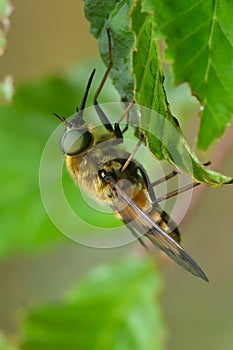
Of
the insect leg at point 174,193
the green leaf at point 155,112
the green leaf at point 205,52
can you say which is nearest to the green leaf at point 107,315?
the insect leg at point 174,193

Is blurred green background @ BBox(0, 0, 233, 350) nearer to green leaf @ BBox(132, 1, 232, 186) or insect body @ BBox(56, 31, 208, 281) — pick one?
insect body @ BBox(56, 31, 208, 281)

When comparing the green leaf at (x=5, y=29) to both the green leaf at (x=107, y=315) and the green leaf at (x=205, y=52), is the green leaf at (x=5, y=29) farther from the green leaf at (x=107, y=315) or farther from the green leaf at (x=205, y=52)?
the green leaf at (x=107, y=315)

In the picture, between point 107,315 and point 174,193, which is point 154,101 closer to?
point 174,193

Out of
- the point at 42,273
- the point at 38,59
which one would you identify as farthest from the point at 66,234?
the point at 38,59

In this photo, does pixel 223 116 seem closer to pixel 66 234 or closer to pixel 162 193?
pixel 162 193

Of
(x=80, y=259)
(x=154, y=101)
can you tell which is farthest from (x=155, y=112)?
(x=80, y=259)

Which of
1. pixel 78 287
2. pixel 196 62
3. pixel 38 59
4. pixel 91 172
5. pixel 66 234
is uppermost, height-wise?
pixel 196 62

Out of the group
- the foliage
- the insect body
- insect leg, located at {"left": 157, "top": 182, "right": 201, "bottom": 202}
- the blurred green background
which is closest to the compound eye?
the insect body
